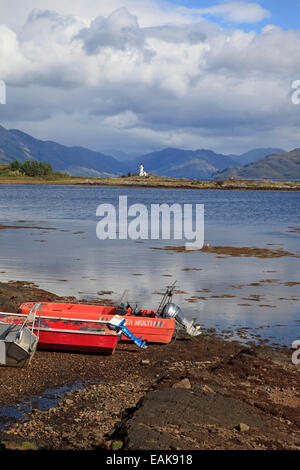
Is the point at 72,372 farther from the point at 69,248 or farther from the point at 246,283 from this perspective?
the point at 69,248

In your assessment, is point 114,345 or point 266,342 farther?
point 266,342

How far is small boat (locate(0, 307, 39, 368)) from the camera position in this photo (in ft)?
46.5

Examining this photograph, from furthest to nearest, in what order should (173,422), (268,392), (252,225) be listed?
1. (252,225)
2. (268,392)
3. (173,422)

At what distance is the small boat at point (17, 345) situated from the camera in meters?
14.2

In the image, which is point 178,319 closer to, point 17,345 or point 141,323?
point 141,323

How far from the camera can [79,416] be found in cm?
1149

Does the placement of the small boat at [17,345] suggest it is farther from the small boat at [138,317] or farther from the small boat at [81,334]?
the small boat at [138,317]

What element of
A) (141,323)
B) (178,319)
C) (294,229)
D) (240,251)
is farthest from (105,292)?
(294,229)

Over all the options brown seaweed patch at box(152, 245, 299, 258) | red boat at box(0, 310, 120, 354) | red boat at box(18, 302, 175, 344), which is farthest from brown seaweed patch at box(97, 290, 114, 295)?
brown seaweed patch at box(152, 245, 299, 258)

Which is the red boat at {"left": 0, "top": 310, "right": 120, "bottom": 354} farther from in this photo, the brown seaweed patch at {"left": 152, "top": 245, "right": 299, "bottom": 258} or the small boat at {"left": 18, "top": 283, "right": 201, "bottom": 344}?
the brown seaweed patch at {"left": 152, "top": 245, "right": 299, "bottom": 258}

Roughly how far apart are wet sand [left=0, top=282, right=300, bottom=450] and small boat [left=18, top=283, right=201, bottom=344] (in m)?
0.40

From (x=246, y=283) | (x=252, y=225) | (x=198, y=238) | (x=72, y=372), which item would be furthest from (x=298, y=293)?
(x=252, y=225)

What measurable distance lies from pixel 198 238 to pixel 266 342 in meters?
30.2

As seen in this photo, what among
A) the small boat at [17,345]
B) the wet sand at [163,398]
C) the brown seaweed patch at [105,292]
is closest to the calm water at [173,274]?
the brown seaweed patch at [105,292]
